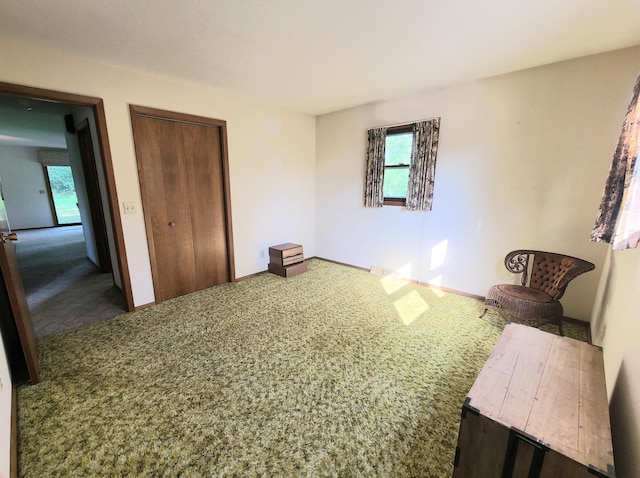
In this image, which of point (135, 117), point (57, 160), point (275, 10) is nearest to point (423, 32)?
point (275, 10)

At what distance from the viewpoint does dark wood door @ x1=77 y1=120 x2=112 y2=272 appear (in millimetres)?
3646

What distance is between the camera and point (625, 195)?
5.02ft

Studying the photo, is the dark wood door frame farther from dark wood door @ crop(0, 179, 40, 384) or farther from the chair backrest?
the chair backrest

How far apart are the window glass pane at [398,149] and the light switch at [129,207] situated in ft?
11.0

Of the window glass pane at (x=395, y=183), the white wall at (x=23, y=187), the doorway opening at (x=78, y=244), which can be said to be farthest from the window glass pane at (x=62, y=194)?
the window glass pane at (x=395, y=183)

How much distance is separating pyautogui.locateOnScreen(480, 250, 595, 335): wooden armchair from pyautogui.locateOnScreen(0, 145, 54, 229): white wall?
39.7 ft

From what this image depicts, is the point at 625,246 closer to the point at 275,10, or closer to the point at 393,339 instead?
the point at 393,339

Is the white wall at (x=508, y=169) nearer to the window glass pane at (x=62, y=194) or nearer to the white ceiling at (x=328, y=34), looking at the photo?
the white ceiling at (x=328, y=34)

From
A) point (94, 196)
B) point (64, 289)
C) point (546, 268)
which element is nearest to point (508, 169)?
point (546, 268)

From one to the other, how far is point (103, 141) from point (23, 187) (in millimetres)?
8617

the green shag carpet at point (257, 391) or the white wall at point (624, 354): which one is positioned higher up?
the white wall at point (624, 354)

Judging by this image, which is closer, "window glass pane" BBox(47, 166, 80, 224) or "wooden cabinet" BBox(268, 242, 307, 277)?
"wooden cabinet" BBox(268, 242, 307, 277)

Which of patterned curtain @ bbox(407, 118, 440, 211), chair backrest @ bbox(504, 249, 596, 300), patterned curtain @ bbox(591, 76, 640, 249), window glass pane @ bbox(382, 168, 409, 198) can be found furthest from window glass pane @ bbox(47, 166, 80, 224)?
patterned curtain @ bbox(591, 76, 640, 249)

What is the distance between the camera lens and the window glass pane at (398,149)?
3.77 m
